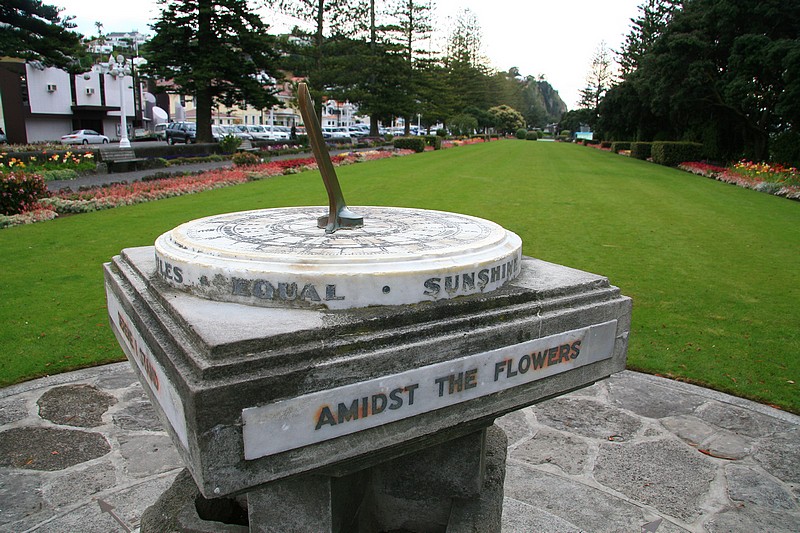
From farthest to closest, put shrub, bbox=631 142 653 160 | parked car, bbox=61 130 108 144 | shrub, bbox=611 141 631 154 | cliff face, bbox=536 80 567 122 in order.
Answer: cliff face, bbox=536 80 567 122 < shrub, bbox=611 141 631 154 < parked car, bbox=61 130 108 144 < shrub, bbox=631 142 653 160

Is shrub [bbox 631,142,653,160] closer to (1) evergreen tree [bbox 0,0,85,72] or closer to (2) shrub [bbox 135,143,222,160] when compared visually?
(2) shrub [bbox 135,143,222,160]

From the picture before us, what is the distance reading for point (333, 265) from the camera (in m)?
2.21

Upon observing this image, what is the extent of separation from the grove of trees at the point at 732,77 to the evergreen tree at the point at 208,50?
1810 centimetres

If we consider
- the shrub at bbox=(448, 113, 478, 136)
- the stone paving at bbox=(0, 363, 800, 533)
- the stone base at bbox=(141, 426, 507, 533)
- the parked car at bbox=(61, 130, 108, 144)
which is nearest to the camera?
the stone base at bbox=(141, 426, 507, 533)

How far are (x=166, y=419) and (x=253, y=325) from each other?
0.51m

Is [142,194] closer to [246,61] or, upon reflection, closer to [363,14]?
[246,61]

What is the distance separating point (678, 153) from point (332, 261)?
28.7 metres

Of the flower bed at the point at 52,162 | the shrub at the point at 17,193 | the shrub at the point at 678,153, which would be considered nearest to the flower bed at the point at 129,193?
the shrub at the point at 17,193

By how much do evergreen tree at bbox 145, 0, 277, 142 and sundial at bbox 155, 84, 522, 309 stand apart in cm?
2553

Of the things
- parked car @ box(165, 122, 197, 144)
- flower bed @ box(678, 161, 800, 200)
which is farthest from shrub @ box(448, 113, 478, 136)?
flower bed @ box(678, 161, 800, 200)

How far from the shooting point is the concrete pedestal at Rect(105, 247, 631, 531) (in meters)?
1.77

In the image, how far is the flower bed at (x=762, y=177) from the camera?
1714 centimetres

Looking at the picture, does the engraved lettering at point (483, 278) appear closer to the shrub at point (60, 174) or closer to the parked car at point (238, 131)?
the shrub at point (60, 174)

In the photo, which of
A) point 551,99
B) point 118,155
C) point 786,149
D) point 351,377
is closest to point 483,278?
point 351,377
